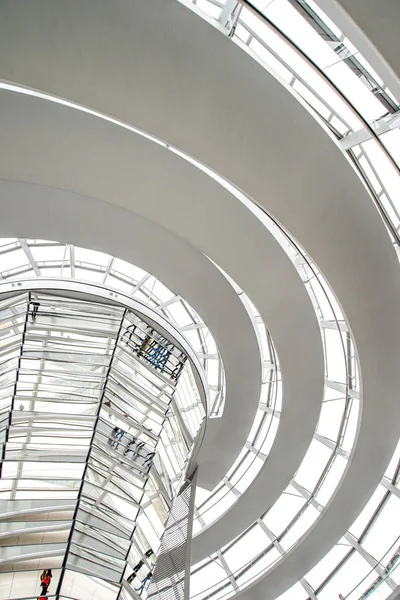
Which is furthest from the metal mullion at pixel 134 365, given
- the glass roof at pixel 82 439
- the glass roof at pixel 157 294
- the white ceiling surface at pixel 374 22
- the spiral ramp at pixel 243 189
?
the white ceiling surface at pixel 374 22

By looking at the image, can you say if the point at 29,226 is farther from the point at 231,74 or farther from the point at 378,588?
the point at 378,588

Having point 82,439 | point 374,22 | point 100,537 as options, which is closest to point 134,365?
point 82,439

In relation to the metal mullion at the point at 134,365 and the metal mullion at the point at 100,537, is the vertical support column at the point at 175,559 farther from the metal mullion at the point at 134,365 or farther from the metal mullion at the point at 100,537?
the metal mullion at the point at 134,365

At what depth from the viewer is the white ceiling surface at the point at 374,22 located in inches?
241

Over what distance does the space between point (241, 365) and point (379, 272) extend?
7054 mm

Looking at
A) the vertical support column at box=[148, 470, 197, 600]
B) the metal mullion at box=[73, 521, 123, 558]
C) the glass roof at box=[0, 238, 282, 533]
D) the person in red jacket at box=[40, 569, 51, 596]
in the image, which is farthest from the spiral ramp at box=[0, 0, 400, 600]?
the vertical support column at box=[148, 470, 197, 600]

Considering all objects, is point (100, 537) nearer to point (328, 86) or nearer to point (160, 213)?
point (160, 213)

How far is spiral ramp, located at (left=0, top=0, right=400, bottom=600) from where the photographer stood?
7.81m

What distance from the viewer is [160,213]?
39.6 feet

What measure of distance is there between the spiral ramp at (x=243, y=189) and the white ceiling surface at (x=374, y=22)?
0.12 ft

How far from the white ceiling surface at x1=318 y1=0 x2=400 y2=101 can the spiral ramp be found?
0.12 ft

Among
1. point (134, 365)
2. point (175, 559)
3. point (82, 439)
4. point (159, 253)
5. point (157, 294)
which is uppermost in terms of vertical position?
point (157, 294)

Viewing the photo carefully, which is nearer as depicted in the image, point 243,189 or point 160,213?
point 243,189

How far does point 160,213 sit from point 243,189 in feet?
9.42
